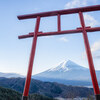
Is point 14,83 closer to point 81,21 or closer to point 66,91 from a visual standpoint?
point 66,91

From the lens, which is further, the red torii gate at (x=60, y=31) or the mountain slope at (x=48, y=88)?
the mountain slope at (x=48, y=88)

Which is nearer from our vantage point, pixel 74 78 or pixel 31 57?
pixel 31 57

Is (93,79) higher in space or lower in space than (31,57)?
lower

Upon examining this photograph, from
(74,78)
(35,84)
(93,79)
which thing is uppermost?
(74,78)

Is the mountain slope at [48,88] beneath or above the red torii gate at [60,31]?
above

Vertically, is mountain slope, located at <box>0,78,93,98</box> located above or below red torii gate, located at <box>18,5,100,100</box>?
above

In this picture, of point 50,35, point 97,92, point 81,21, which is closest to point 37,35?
point 50,35

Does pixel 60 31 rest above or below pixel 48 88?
below

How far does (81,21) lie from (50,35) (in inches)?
30.6

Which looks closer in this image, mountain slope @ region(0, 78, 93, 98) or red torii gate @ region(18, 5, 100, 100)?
red torii gate @ region(18, 5, 100, 100)

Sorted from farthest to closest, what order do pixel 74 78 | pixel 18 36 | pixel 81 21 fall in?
pixel 74 78 → pixel 18 36 → pixel 81 21

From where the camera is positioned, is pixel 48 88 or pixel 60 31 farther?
pixel 48 88

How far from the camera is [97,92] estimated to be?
2029mm

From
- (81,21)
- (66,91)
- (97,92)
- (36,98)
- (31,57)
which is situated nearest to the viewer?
(97,92)
